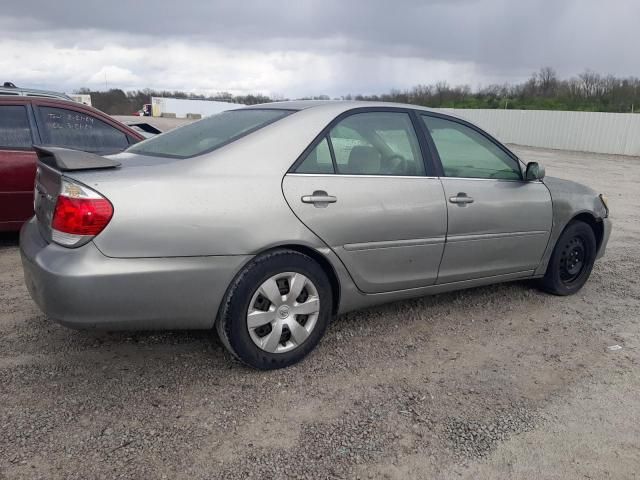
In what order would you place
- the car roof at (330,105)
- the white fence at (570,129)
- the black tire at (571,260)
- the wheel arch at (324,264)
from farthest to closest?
the white fence at (570,129) → the black tire at (571,260) → the car roof at (330,105) → the wheel arch at (324,264)

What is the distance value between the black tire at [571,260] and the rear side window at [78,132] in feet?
14.0

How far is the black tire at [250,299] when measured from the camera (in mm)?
2893

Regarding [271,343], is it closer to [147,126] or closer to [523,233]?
[523,233]

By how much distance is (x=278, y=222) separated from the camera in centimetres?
294

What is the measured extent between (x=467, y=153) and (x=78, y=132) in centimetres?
406

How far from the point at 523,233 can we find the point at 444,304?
2.71ft

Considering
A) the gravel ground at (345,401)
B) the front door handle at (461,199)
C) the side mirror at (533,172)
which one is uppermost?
the side mirror at (533,172)

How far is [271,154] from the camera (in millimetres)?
3037

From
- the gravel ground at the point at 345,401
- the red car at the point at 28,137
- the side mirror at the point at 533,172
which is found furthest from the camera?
the red car at the point at 28,137

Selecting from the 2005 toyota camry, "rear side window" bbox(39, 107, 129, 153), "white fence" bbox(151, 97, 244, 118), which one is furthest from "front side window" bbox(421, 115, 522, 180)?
"white fence" bbox(151, 97, 244, 118)

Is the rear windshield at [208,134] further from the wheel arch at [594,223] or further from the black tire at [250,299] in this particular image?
the wheel arch at [594,223]

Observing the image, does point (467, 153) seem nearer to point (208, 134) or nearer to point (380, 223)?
point (380, 223)

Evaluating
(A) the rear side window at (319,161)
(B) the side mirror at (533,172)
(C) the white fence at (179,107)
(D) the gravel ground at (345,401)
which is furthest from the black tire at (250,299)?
(C) the white fence at (179,107)

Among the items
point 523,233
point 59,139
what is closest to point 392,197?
point 523,233
